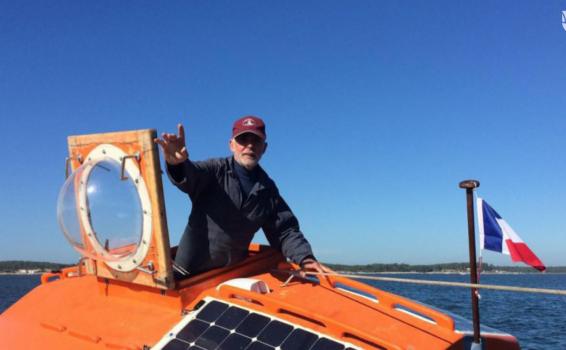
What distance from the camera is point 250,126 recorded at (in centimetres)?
404

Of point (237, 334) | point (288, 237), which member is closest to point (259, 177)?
point (288, 237)

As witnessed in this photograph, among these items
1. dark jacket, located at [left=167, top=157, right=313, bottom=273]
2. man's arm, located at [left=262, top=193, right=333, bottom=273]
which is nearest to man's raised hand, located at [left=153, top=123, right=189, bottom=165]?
dark jacket, located at [left=167, top=157, right=313, bottom=273]

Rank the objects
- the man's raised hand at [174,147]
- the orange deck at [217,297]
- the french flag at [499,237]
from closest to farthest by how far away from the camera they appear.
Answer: the orange deck at [217,297] → the man's raised hand at [174,147] → the french flag at [499,237]

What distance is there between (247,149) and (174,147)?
2.48ft

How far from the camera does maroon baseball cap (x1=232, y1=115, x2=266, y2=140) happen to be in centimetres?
402

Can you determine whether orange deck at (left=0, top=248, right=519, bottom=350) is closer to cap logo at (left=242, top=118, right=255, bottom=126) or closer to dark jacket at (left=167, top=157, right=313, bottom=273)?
dark jacket at (left=167, top=157, right=313, bottom=273)

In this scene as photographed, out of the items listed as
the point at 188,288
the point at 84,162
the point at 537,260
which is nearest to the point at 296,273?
the point at 188,288

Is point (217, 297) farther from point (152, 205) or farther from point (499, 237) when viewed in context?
point (499, 237)

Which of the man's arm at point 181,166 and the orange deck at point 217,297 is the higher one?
the man's arm at point 181,166

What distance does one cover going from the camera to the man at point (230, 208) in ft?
13.2

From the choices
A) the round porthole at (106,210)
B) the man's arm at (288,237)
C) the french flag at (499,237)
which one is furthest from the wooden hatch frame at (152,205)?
the french flag at (499,237)

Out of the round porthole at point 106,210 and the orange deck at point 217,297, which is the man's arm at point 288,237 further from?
the round porthole at point 106,210

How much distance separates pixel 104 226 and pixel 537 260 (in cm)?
374

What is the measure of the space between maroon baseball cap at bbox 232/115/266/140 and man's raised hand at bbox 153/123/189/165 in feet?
2.04
